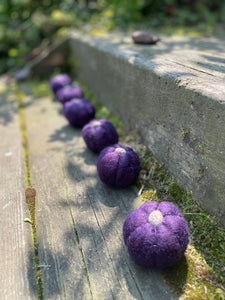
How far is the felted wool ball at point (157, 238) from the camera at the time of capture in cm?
169

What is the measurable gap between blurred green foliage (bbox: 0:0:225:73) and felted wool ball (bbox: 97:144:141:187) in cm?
394

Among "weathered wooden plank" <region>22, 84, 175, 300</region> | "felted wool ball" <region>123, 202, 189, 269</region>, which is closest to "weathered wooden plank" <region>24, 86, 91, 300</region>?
"weathered wooden plank" <region>22, 84, 175, 300</region>

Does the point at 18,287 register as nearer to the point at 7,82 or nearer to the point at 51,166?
the point at 51,166

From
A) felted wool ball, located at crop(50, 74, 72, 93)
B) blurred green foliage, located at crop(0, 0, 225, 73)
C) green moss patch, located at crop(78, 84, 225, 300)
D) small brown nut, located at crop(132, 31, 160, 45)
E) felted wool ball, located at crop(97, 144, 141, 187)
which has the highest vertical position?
small brown nut, located at crop(132, 31, 160, 45)

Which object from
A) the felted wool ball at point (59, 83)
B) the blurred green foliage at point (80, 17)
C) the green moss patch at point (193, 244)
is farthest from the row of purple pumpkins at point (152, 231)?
the blurred green foliage at point (80, 17)

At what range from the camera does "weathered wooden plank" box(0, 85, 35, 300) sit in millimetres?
1707

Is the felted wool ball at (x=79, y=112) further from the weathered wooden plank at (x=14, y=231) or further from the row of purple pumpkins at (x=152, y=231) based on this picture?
the row of purple pumpkins at (x=152, y=231)

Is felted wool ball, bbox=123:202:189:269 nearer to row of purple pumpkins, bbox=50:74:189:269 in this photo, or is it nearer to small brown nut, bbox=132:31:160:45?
row of purple pumpkins, bbox=50:74:189:269

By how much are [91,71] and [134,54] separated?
1525 mm

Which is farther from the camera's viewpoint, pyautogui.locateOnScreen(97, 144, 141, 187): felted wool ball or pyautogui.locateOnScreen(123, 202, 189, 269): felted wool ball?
pyautogui.locateOnScreen(97, 144, 141, 187): felted wool ball

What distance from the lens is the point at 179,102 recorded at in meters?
2.21

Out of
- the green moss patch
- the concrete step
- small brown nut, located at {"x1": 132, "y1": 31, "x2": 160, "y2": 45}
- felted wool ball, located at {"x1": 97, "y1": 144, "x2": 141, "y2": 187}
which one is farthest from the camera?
small brown nut, located at {"x1": 132, "y1": 31, "x2": 160, "y2": 45}

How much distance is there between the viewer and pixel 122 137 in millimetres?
3275

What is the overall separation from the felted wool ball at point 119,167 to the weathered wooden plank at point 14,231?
70 centimetres
